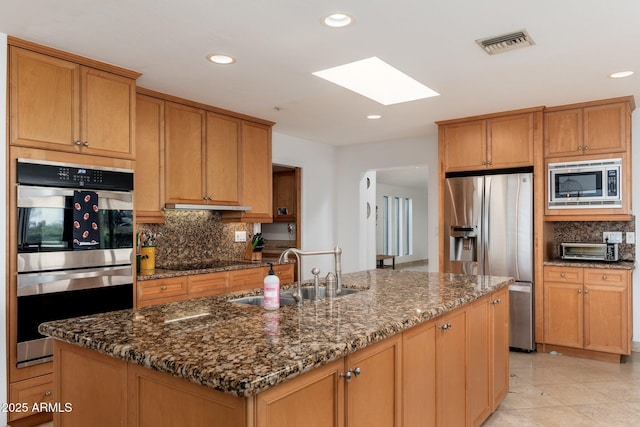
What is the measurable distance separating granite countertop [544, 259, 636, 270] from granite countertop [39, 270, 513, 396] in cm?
226

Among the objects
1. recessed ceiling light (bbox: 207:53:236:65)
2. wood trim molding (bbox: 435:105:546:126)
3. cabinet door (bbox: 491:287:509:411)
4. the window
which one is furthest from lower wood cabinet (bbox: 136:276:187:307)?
the window

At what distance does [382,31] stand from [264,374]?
2.12 meters

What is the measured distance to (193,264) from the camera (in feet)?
14.4

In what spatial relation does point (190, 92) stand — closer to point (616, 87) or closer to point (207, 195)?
point (207, 195)

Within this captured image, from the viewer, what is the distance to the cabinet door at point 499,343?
2.85m

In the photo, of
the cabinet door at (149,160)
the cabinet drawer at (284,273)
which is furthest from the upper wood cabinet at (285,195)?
the cabinet door at (149,160)

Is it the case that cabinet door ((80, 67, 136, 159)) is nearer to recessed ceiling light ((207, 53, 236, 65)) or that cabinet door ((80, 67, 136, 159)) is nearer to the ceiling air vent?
recessed ceiling light ((207, 53, 236, 65))

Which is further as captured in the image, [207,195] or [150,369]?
[207,195]

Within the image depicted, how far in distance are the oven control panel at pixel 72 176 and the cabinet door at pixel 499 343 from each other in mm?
2681

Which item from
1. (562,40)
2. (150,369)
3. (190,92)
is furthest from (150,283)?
(562,40)

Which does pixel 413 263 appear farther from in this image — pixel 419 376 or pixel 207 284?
pixel 419 376

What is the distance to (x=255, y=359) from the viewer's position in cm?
131

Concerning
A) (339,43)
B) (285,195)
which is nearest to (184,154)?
(339,43)

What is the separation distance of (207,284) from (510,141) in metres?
3.26
